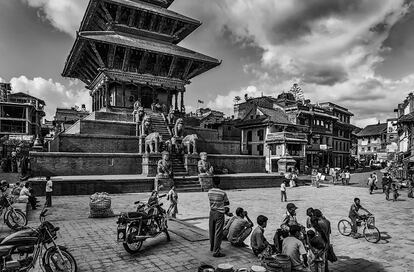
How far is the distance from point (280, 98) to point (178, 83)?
31.6 meters

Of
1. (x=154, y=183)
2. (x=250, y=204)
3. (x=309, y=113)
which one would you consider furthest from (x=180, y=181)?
(x=309, y=113)

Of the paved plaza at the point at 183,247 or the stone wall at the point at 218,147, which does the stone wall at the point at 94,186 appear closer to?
the paved plaza at the point at 183,247

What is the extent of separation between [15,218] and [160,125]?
18.6m

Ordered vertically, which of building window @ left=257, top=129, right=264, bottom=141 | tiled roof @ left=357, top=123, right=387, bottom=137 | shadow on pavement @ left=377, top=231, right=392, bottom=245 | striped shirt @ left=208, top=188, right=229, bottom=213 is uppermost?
tiled roof @ left=357, top=123, right=387, bottom=137

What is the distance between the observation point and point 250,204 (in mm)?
16219

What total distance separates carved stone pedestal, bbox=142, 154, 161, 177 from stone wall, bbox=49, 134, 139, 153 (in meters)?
3.70

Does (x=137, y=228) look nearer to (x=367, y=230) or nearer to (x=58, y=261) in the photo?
(x=58, y=261)

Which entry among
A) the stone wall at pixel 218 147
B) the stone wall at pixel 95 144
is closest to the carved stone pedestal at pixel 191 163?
the stone wall at pixel 95 144

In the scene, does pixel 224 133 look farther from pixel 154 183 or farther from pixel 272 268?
pixel 272 268

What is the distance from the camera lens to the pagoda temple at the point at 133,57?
29.1 metres

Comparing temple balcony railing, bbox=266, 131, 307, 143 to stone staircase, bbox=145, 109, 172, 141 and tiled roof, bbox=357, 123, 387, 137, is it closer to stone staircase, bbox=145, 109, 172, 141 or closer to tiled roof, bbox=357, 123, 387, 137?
stone staircase, bbox=145, 109, 172, 141

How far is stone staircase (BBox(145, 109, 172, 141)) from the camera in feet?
86.1

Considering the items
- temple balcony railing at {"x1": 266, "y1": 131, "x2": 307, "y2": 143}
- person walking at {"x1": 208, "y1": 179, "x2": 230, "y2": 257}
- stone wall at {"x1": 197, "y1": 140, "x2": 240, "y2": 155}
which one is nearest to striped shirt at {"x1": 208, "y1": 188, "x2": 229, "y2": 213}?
person walking at {"x1": 208, "y1": 179, "x2": 230, "y2": 257}

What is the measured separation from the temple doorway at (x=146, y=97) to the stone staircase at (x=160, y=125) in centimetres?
245
